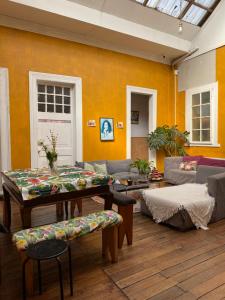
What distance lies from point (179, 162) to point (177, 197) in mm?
2913

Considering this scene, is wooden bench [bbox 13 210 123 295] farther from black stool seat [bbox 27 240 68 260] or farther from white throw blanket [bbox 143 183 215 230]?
white throw blanket [bbox 143 183 215 230]

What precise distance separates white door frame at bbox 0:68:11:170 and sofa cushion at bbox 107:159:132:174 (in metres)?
2.22

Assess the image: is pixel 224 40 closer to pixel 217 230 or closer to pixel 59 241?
pixel 217 230

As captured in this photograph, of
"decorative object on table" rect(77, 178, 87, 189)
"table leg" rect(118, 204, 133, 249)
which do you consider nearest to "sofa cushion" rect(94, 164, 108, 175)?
"table leg" rect(118, 204, 133, 249)

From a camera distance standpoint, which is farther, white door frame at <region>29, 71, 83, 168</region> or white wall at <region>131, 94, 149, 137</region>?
white wall at <region>131, 94, 149, 137</region>

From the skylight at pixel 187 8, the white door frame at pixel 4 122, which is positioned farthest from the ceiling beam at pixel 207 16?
the white door frame at pixel 4 122

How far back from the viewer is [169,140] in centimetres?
657

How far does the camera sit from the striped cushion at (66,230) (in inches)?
69.5

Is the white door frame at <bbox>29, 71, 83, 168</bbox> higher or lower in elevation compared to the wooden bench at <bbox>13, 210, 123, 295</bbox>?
higher

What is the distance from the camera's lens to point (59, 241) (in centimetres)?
174

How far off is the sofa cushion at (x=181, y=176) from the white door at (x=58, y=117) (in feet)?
8.34

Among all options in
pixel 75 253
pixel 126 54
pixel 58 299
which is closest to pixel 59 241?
pixel 58 299

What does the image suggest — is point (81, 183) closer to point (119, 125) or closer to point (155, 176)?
point (119, 125)

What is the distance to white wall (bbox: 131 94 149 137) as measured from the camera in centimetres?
766
